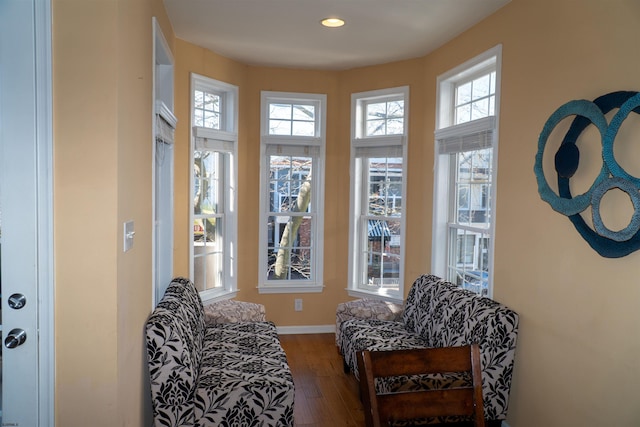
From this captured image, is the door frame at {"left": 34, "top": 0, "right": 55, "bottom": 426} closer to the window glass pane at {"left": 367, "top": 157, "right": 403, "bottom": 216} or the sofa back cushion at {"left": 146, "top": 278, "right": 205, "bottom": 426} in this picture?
the sofa back cushion at {"left": 146, "top": 278, "right": 205, "bottom": 426}

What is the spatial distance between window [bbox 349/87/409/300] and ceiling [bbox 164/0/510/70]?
1.47ft

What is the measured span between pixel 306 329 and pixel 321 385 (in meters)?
1.39

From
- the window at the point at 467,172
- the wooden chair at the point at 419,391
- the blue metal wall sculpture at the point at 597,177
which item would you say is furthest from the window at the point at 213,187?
the wooden chair at the point at 419,391

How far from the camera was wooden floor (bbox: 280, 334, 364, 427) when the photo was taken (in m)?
3.25

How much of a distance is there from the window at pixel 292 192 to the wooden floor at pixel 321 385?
0.63 metres

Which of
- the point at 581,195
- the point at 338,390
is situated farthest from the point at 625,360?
the point at 338,390

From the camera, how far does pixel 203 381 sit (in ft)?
8.80

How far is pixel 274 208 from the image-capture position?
508 centimetres

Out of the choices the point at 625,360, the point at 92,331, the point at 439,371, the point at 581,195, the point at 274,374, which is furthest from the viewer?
the point at 274,374

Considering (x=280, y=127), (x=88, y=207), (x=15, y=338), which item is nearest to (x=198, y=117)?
(x=280, y=127)

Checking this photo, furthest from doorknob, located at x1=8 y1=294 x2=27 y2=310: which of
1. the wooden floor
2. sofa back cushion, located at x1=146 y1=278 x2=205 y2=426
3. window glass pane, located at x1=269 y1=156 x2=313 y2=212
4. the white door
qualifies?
window glass pane, located at x1=269 y1=156 x2=313 y2=212

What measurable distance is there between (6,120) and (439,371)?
70.7 inches

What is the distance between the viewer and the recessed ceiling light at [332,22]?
11.6 ft

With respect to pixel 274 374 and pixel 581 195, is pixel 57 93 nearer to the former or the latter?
pixel 274 374
